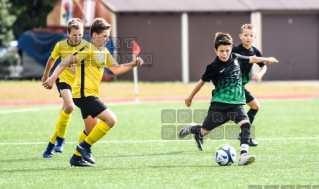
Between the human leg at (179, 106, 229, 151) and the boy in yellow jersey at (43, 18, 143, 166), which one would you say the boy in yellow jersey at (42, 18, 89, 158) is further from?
the human leg at (179, 106, 229, 151)

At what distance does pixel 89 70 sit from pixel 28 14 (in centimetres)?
3333

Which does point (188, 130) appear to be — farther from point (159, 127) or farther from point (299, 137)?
point (159, 127)

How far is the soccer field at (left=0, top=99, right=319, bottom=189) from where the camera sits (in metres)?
8.59

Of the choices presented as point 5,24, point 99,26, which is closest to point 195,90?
point 99,26

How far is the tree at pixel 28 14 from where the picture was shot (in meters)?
41.4

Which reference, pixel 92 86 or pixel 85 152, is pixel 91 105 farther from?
pixel 85 152

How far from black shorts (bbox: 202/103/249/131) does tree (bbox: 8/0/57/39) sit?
31538mm

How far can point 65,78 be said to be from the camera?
37.8ft

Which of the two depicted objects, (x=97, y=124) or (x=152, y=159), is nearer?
(x=97, y=124)

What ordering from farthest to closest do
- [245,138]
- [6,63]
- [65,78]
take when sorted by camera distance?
[6,63] → [65,78] → [245,138]

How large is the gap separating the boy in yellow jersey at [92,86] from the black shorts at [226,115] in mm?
1397

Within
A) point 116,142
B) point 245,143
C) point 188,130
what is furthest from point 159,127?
point 245,143

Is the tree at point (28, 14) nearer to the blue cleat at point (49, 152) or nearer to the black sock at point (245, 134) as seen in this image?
the blue cleat at point (49, 152)

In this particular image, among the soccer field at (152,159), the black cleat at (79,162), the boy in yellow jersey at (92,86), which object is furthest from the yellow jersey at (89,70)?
the soccer field at (152,159)
